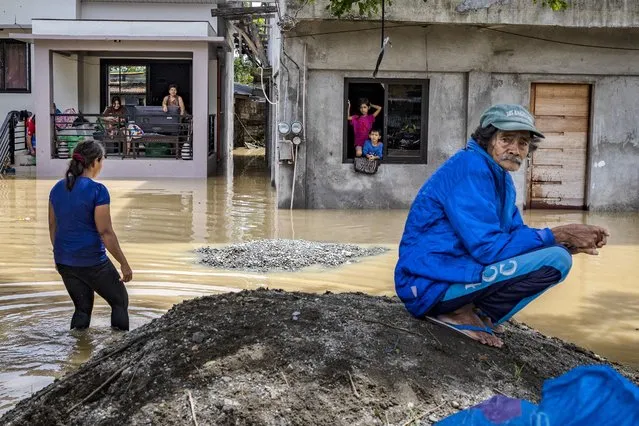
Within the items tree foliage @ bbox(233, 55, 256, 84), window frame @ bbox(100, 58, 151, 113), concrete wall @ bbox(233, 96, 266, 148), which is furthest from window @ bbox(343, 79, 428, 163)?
tree foliage @ bbox(233, 55, 256, 84)

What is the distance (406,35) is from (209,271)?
23.6 feet

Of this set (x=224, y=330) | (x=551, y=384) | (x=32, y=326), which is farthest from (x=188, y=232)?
(x=551, y=384)

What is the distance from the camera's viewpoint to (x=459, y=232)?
4211 mm

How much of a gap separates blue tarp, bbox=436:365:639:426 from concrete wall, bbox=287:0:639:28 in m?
11.9

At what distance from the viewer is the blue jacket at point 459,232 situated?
4184 mm

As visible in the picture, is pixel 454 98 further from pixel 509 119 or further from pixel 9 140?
pixel 9 140

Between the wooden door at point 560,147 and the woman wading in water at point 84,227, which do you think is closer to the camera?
the woman wading in water at point 84,227

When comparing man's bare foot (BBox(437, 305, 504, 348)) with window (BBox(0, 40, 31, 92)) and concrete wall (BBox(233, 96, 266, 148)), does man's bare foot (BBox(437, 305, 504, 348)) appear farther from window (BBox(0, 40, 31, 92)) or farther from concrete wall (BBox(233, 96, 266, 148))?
concrete wall (BBox(233, 96, 266, 148))

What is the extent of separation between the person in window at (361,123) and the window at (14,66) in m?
12.2

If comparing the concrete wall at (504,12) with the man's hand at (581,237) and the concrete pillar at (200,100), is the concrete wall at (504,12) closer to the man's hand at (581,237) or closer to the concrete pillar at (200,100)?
the concrete pillar at (200,100)

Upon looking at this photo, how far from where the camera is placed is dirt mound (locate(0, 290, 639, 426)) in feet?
12.0

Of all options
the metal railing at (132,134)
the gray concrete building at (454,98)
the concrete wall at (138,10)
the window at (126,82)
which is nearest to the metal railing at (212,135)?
the metal railing at (132,134)

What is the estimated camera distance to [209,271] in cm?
895

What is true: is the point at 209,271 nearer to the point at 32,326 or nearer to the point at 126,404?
the point at 32,326
